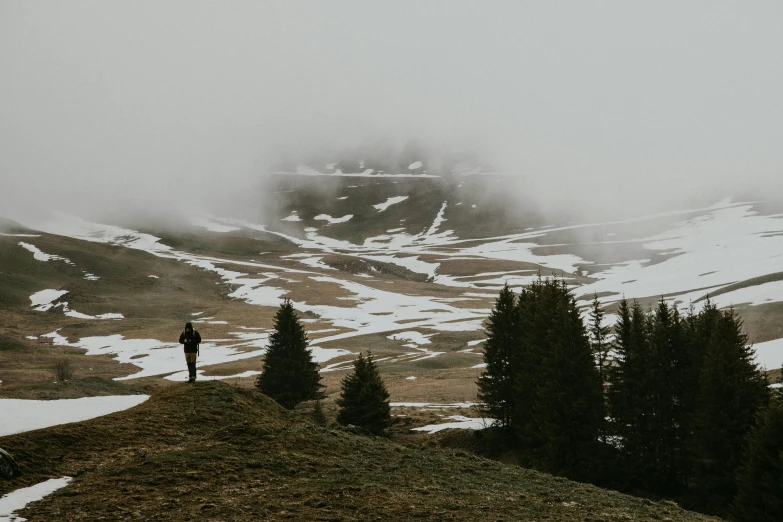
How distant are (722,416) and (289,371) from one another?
1228 inches

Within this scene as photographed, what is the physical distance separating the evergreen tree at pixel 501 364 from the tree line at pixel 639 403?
4.2 inches

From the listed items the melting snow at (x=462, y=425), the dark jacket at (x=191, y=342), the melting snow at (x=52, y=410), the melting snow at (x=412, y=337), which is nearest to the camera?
the melting snow at (x=52, y=410)

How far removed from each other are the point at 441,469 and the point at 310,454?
4.58 m

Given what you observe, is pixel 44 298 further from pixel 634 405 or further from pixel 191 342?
pixel 634 405

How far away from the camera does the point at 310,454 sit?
67.2ft

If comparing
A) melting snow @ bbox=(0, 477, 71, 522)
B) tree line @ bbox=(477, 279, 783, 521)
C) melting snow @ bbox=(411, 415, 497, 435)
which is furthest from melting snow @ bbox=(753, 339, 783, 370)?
melting snow @ bbox=(0, 477, 71, 522)

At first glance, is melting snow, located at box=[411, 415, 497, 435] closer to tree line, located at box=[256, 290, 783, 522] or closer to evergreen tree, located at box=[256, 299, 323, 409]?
tree line, located at box=[256, 290, 783, 522]

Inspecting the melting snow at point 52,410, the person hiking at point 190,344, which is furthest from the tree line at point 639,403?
the melting snow at point 52,410

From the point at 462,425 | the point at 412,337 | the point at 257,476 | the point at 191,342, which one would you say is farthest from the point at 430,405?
the point at 412,337

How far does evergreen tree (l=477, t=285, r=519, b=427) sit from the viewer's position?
4491cm

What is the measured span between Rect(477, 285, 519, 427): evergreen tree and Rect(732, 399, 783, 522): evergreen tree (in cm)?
1721

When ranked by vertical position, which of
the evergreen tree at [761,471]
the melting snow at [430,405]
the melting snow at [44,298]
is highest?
the melting snow at [44,298]

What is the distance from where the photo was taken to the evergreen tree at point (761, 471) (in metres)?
28.4

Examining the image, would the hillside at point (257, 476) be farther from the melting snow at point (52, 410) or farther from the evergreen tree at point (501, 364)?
the evergreen tree at point (501, 364)
